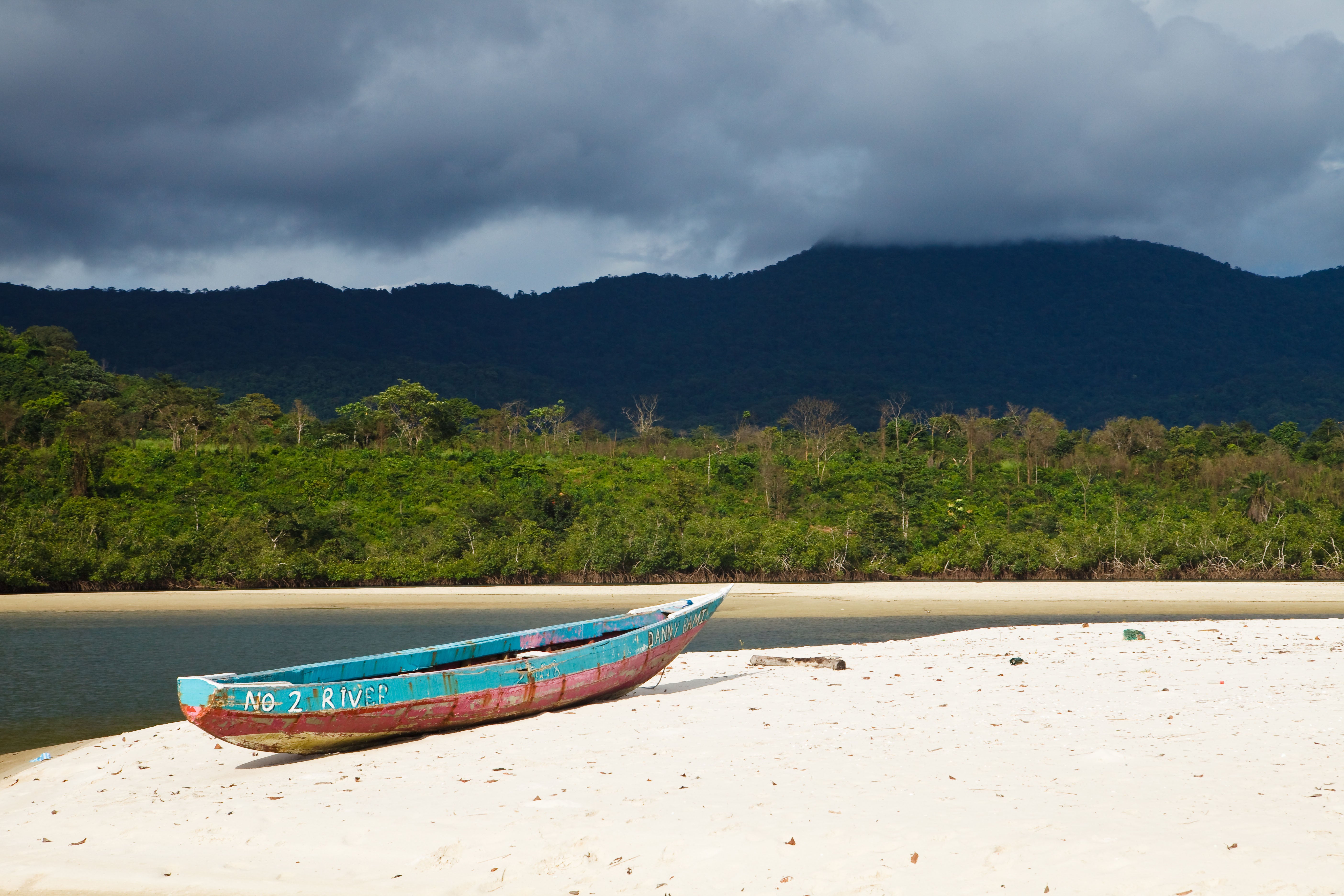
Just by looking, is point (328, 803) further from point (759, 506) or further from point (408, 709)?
point (759, 506)

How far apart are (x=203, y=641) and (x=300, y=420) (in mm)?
38470

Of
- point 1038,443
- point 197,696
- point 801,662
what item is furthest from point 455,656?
point 1038,443

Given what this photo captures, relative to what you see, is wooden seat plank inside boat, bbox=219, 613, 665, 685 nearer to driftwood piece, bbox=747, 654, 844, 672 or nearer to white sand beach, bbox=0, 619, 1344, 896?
white sand beach, bbox=0, 619, 1344, 896

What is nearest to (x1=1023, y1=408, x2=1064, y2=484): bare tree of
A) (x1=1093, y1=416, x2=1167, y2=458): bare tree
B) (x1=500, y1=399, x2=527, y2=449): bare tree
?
(x1=1093, y1=416, x2=1167, y2=458): bare tree

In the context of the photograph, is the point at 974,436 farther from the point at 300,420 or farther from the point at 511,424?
the point at 300,420

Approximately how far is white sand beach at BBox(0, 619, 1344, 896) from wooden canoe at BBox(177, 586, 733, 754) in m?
0.27

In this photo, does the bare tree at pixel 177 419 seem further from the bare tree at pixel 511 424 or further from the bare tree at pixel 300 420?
the bare tree at pixel 511 424

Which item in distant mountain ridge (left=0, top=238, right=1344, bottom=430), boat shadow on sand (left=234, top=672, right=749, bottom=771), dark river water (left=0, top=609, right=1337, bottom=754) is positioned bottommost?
dark river water (left=0, top=609, right=1337, bottom=754)

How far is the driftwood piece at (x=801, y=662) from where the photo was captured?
1359cm

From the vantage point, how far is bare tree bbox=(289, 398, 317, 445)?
183 feet

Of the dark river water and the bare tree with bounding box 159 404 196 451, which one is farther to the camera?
the bare tree with bounding box 159 404 196 451

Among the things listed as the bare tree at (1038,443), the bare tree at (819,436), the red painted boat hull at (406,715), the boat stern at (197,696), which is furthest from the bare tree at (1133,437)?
the boat stern at (197,696)

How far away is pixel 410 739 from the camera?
10148 mm

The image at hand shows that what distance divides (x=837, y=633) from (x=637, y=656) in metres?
11.2
